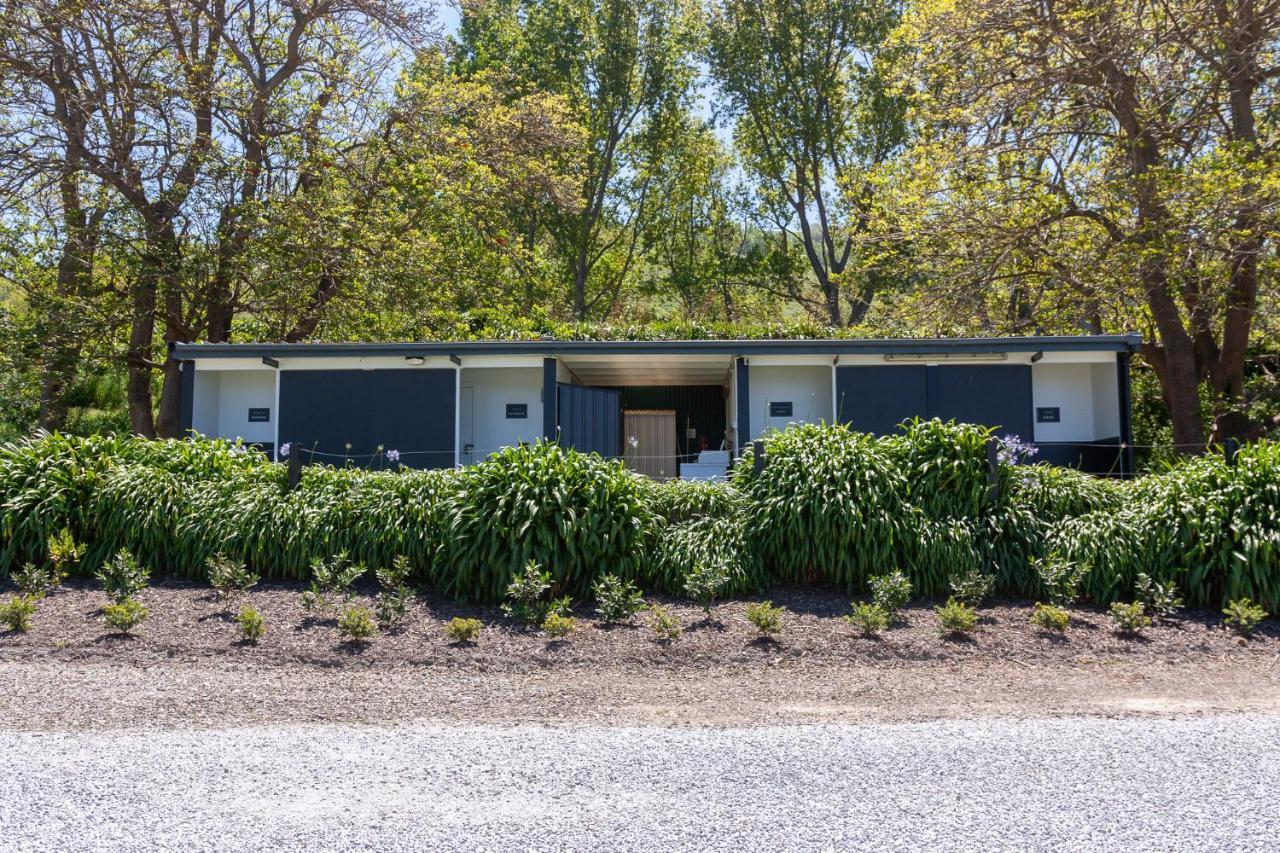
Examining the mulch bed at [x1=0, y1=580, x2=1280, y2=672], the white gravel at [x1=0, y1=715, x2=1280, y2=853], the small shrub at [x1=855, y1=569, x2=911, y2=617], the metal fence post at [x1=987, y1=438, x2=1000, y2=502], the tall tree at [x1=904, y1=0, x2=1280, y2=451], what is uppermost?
the tall tree at [x1=904, y1=0, x2=1280, y2=451]

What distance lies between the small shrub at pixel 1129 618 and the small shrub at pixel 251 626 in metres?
6.58

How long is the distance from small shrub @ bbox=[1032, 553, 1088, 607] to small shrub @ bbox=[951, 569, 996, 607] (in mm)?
431

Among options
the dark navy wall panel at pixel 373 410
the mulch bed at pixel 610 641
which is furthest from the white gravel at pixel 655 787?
the dark navy wall panel at pixel 373 410

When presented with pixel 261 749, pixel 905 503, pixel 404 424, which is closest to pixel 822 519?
pixel 905 503

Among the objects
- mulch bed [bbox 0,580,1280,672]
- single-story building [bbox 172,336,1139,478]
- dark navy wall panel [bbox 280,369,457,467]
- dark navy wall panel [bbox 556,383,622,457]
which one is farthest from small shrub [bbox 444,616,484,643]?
dark navy wall panel [bbox 280,369,457,467]

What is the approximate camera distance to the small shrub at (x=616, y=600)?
7461 millimetres

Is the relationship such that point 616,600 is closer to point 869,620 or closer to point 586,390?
point 869,620

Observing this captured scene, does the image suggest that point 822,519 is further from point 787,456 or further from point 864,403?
point 864,403

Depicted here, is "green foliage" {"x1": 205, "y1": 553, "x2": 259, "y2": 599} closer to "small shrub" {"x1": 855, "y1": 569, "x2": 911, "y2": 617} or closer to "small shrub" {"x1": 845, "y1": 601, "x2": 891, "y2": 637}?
"small shrub" {"x1": 845, "y1": 601, "x2": 891, "y2": 637}

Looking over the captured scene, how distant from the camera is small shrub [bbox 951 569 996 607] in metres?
7.68

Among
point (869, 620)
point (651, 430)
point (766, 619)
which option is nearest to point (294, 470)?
point (766, 619)

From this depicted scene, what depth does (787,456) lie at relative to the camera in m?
8.84

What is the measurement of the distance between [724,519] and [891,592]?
181 cm

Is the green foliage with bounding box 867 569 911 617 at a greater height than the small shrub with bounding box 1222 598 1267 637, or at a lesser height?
greater
